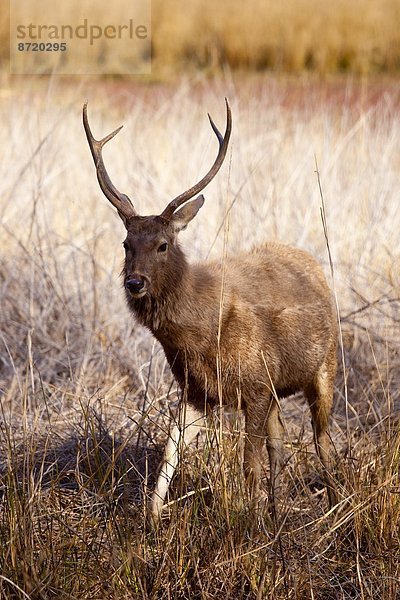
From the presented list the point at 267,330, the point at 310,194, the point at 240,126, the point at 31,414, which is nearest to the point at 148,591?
the point at 267,330

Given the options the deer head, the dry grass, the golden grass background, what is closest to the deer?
the deer head

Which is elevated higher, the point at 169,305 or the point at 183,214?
the point at 183,214

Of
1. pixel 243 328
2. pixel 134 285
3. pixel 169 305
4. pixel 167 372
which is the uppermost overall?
pixel 134 285

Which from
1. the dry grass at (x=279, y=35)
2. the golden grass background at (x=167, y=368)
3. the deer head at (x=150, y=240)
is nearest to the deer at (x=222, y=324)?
the deer head at (x=150, y=240)

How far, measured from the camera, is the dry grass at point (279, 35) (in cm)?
1595

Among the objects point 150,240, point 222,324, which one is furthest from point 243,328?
point 150,240

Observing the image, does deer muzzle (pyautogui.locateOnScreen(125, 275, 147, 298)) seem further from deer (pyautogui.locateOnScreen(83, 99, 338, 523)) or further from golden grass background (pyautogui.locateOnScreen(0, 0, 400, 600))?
golden grass background (pyautogui.locateOnScreen(0, 0, 400, 600))

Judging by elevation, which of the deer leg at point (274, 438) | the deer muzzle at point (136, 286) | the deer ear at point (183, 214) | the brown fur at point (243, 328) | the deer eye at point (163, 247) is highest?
the deer ear at point (183, 214)

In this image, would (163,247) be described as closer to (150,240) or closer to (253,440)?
(150,240)

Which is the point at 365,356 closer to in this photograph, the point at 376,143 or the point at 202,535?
the point at 202,535

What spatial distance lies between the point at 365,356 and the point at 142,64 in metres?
10.8

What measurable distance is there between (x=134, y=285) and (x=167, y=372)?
1.60 metres

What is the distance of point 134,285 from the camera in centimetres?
394

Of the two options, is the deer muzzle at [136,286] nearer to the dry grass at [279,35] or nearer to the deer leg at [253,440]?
the deer leg at [253,440]
